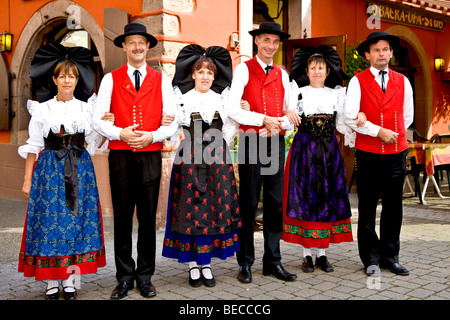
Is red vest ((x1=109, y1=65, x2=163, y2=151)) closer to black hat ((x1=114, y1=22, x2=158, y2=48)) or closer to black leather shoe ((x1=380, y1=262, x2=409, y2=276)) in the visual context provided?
black hat ((x1=114, y1=22, x2=158, y2=48))

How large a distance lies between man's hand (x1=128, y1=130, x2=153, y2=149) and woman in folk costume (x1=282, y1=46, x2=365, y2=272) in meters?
1.38

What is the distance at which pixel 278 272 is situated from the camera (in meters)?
4.11

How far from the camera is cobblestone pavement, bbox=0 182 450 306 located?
12.2 feet

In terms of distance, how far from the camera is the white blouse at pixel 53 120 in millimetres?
3627

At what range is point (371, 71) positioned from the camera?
166 inches

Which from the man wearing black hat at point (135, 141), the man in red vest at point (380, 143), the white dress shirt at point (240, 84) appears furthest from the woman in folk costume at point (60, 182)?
the man in red vest at point (380, 143)

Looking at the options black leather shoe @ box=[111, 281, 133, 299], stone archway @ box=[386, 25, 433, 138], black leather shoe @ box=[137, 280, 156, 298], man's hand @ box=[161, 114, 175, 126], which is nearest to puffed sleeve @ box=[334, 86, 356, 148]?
man's hand @ box=[161, 114, 175, 126]

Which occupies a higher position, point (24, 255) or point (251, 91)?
point (251, 91)

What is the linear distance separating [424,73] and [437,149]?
14.4ft

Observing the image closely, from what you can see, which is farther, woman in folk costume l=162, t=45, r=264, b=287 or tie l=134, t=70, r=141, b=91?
woman in folk costume l=162, t=45, r=264, b=287

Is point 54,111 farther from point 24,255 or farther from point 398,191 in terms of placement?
point 398,191

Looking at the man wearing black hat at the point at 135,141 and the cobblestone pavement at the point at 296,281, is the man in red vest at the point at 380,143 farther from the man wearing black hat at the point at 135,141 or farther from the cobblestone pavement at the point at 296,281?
the man wearing black hat at the point at 135,141

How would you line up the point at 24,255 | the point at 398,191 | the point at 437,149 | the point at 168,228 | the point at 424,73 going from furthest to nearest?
the point at 424,73 < the point at 437,149 < the point at 398,191 < the point at 168,228 < the point at 24,255
